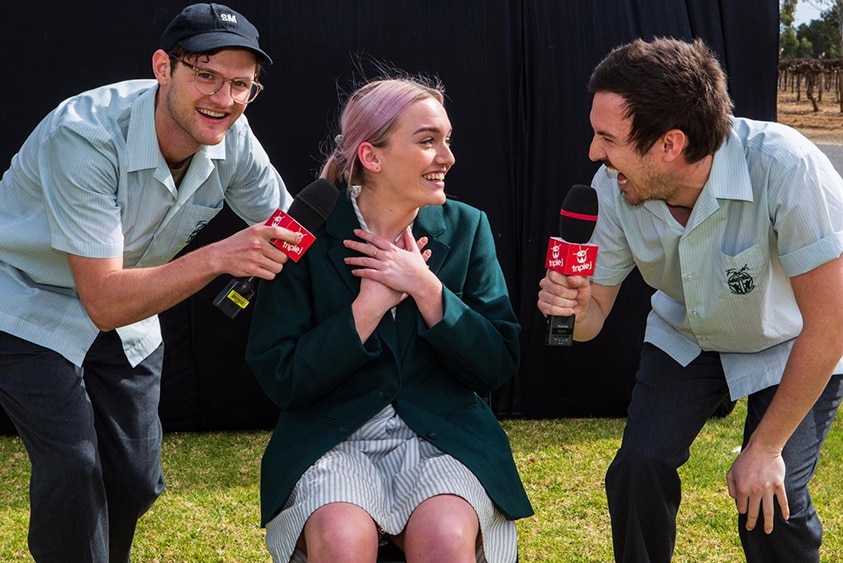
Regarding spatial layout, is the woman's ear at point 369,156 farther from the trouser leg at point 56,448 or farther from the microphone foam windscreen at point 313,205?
the trouser leg at point 56,448

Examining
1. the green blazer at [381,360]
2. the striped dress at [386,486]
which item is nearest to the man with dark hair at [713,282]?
the green blazer at [381,360]

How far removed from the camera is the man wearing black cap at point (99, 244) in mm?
3180

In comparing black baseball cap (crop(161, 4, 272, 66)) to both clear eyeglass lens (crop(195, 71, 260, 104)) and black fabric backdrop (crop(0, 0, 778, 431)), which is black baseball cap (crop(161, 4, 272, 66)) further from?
black fabric backdrop (crop(0, 0, 778, 431))

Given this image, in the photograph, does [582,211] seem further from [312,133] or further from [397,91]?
[312,133]

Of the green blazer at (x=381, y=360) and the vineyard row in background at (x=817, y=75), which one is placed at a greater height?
the green blazer at (x=381, y=360)

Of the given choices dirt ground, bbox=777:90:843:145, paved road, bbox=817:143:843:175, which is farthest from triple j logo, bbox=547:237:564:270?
dirt ground, bbox=777:90:843:145

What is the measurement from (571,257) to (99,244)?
4.52 ft

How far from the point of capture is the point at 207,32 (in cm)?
326

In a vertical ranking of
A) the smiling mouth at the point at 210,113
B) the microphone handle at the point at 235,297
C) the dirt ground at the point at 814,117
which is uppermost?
the smiling mouth at the point at 210,113

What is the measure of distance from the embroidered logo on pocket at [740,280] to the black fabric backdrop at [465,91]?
255 cm

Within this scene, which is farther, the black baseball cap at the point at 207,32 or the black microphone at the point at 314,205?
the black baseball cap at the point at 207,32

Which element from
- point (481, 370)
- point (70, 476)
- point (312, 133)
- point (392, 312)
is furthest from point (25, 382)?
point (312, 133)

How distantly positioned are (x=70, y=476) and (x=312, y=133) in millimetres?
2780

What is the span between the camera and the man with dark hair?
Result: 10.1 feet
